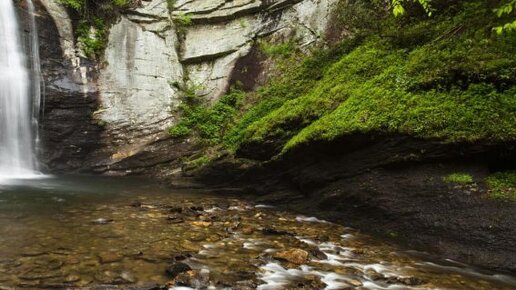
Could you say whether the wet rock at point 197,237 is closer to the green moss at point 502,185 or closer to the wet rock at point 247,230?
the wet rock at point 247,230

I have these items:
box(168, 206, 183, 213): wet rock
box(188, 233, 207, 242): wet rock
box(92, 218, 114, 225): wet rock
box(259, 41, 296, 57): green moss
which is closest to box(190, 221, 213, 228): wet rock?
box(188, 233, 207, 242): wet rock

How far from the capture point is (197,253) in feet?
15.9

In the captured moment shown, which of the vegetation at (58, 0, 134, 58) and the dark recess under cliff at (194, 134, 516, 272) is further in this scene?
the vegetation at (58, 0, 134, 58)

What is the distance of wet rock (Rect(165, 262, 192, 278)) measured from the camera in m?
4.04

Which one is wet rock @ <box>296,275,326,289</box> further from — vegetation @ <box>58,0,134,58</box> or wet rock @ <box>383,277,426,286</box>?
vegetation @ <box>58,0,134,58</box>

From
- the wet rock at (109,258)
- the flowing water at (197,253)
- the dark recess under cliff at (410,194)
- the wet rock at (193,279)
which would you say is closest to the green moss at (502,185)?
the dark recess under cliff at (410,194)

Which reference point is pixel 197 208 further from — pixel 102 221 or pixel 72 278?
Answer: pixel 72 278

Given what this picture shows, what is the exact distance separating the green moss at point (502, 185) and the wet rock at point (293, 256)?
258 centimetres

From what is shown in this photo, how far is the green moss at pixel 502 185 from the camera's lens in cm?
497

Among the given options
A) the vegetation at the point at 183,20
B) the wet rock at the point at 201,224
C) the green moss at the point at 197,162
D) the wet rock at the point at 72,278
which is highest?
the vegetation at the point at 183,20

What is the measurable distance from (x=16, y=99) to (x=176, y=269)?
434 inches

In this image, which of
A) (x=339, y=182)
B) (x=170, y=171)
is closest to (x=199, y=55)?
(x=170, y=171)

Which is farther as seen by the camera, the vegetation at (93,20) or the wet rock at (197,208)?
the vegetation at (93,20)

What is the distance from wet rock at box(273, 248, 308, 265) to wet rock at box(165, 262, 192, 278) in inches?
43.9
